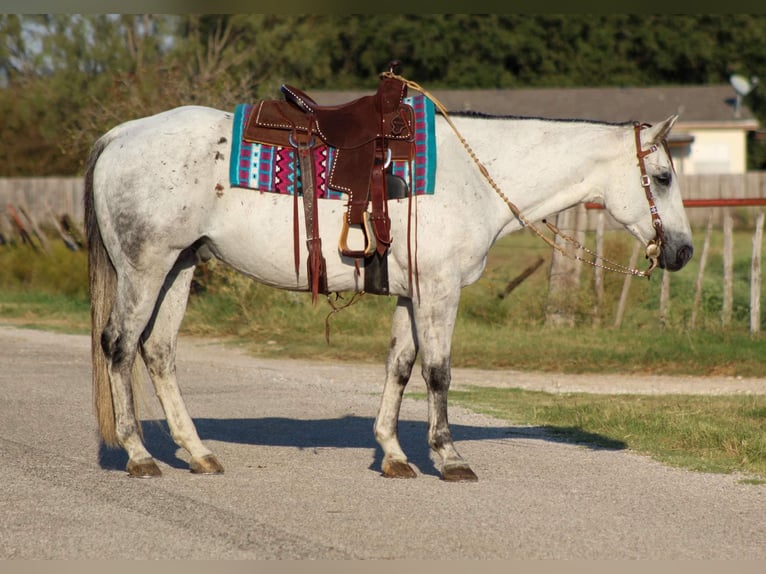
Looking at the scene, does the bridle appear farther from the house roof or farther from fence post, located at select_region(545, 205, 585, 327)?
the house roof

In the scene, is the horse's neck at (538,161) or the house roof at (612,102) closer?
the horse's neck at (538,161)

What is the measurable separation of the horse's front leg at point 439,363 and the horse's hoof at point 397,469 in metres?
A: 0.23

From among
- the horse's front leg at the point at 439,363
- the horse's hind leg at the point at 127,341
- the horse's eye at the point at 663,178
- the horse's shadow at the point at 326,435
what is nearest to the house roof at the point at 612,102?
the horse's shadow at the point at 326,435

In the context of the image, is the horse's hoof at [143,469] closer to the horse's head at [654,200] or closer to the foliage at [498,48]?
the horse's head at [654,200]

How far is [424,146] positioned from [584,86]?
170ft

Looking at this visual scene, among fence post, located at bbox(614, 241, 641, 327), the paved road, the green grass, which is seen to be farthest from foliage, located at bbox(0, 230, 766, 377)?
the paved road

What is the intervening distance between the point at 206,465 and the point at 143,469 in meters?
0.41

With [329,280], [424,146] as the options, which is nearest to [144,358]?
[329,280]

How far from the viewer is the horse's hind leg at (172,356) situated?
8.04 metres

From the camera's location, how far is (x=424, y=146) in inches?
306

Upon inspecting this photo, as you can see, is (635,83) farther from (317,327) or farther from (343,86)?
(317,327)

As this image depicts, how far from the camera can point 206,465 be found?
7.90 metres

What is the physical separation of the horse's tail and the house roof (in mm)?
42042

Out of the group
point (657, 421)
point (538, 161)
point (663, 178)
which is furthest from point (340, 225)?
point (657, 421)
